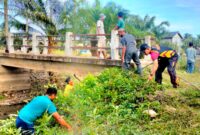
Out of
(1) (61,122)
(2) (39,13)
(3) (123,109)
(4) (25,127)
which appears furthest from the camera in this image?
(2) (39,13)

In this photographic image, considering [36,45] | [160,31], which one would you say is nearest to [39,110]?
[36,45]

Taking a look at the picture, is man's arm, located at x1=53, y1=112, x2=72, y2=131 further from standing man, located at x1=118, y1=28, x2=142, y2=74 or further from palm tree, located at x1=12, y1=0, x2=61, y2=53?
palm tree, located at x1=12, y1=0, x2=61, y2=53

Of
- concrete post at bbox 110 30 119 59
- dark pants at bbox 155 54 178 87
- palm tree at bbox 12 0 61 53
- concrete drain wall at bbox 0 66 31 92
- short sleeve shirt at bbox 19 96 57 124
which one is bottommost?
concrete drain wall at bbox 0 66 31 92

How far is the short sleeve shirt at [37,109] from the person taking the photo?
6324mm

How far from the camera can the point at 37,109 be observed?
6391 mm

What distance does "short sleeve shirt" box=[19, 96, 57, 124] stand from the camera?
632cm

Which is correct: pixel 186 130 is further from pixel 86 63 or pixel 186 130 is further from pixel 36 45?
pixel 36 45

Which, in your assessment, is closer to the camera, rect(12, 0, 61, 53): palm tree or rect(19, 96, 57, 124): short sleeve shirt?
rect(19, 96, 57, 124): short sleeve shirt

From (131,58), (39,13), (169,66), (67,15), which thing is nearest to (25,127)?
(131,58)

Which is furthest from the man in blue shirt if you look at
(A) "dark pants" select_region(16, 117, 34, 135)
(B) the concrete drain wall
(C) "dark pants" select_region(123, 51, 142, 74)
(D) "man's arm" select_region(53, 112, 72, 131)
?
(B) the concrete drain wall

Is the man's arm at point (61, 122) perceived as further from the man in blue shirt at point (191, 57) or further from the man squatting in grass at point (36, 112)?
the man in blue shirt at point (191, 57)

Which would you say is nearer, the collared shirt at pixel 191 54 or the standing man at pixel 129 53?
the standing man at pixel 129 53

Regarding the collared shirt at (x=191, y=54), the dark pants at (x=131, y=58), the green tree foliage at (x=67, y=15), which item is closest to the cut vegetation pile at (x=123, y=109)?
the dark pants at (x=131, y=58)

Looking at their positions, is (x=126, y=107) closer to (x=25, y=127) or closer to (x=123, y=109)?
(x=123, y=109)
